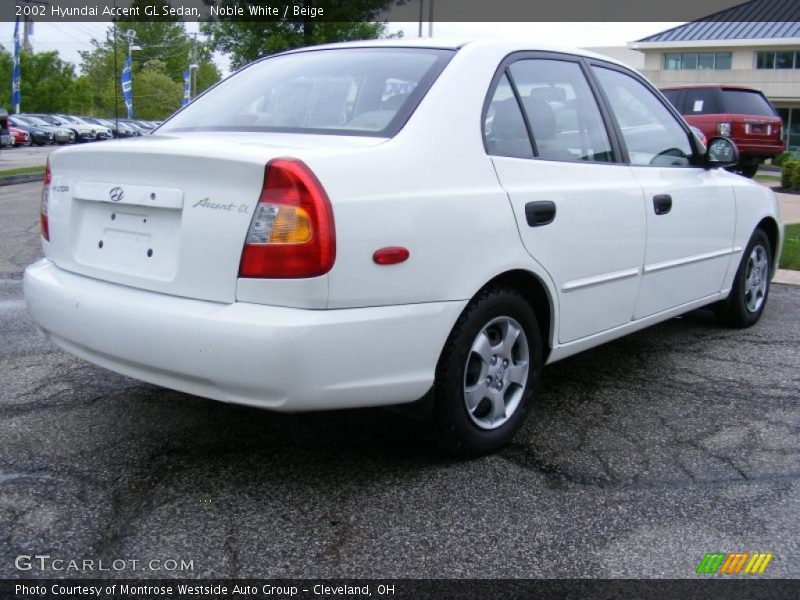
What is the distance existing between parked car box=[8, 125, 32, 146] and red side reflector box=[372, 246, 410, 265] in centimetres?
3956

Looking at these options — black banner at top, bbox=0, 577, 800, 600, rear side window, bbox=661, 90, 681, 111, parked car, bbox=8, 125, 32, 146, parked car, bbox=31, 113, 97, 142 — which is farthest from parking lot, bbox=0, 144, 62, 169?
black banner at top, bbox=0, 577, 800, 600

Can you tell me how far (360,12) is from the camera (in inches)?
1330

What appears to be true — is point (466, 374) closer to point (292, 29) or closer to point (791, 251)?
point (791, 251)

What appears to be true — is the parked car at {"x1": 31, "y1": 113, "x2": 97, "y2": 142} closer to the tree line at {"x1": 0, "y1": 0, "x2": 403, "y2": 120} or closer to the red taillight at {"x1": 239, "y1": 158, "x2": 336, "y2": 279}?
the tree line at {"x1": 0, "y1": 0, "x2": 403, "y2": 120}

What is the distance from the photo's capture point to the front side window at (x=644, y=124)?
13.6 feet

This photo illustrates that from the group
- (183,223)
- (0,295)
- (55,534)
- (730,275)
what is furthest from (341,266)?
(0,295)

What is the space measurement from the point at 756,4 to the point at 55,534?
5766cm

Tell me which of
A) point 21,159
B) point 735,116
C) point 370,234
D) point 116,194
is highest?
point 735,116

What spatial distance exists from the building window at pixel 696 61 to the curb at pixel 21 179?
39848 millimetres

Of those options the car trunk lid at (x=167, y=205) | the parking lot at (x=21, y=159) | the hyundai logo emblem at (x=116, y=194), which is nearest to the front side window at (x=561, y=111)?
the car trunk lid at (x=167, y=205)

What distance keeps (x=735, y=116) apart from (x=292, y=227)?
13619 mm

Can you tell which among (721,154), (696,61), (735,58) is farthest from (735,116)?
(696,61)

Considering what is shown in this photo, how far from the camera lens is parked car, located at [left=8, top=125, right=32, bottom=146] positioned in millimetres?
38469

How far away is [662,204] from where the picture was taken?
412cm
